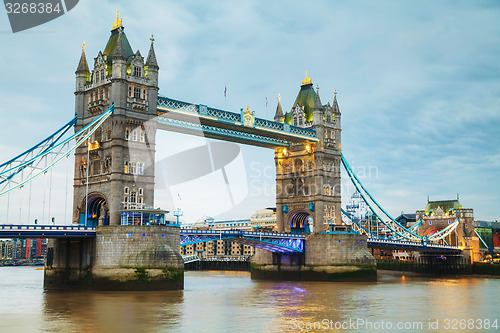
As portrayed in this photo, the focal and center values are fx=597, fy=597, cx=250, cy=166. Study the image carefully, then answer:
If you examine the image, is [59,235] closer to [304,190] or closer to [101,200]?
[101,200]

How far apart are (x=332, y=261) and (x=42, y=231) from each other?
35.9 m

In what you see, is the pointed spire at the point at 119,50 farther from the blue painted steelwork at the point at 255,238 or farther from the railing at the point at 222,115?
the blue painted steelwork at the point at 255,238

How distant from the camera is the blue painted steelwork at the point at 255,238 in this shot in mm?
62594

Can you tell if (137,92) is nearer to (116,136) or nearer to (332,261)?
(116,136)

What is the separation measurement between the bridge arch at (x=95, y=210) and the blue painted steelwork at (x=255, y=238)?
8221mm

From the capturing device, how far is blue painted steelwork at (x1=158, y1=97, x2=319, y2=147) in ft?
204

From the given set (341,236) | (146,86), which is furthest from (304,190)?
(146,86)

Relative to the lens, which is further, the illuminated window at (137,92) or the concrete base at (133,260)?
the illuminated window at (137,92)

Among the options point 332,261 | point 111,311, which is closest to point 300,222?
point 332,261

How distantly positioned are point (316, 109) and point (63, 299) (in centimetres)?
4507

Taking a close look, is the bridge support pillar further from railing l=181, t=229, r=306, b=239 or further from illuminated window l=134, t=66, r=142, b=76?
illuminated window l=134, t=66, r=142, b=76

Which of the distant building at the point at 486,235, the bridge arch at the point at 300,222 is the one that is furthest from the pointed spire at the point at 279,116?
the distant building at the point at 486,235

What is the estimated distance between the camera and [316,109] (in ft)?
263

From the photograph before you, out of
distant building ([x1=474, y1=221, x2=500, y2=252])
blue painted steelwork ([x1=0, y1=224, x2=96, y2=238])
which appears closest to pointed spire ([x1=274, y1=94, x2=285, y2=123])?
blue painted steelwork ([x1=0, y1=224, x2=96, y2=238])
